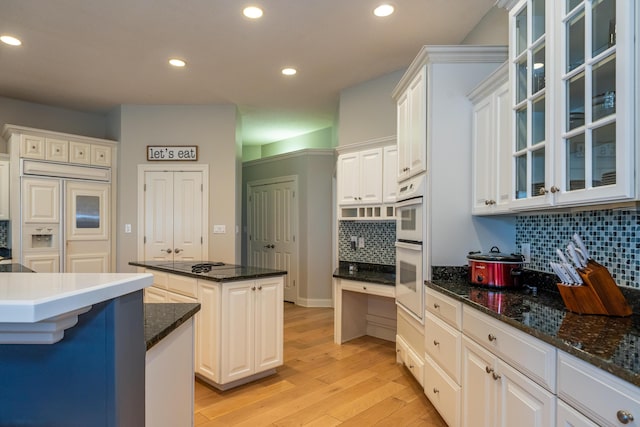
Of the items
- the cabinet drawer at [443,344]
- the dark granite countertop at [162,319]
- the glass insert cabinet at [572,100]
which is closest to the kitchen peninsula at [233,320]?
the dark granite countertop at [162,319]

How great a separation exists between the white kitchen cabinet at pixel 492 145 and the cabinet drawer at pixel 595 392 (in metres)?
1.11

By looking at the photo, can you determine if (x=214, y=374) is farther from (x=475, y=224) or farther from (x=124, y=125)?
(x=124, y=125)

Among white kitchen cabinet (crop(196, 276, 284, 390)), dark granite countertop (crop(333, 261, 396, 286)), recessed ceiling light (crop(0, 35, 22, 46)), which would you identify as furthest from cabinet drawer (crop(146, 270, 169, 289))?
recessed ceiling light (crop(0, 35, 22, 46))

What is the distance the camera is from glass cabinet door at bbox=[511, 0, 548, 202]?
1837mm

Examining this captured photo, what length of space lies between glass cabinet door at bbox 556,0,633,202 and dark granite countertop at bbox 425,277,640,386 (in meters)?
0.48

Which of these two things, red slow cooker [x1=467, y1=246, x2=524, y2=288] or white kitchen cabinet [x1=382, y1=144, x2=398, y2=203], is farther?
white kitchen cabinet [x1=382, y1=144, x2=398, y2=203]

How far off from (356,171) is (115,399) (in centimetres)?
336

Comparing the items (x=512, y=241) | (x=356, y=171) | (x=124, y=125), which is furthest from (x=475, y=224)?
(x=124, y=125)

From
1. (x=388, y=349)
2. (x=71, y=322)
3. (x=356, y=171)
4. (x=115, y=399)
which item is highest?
(x=356, y=171)

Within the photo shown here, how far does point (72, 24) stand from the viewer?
3.14 m

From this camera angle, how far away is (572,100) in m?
1.62

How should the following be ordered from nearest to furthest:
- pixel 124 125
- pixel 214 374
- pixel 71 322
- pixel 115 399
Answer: pixel 71 322, pixel 115 399, pixel 214 374, pixel 124 125

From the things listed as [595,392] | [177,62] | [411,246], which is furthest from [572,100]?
[177,62]

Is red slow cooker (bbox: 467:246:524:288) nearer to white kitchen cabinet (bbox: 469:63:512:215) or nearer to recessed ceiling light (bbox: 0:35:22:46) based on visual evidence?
white kitchen cabinet (bbox: 469:63:512:215)
